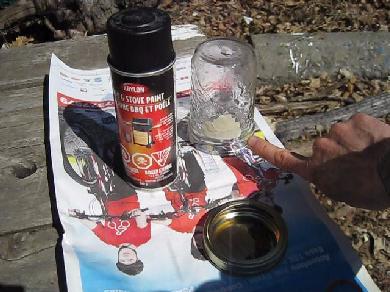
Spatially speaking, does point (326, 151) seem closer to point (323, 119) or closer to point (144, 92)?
point (144, 92)

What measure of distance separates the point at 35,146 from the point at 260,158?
0.44 meters

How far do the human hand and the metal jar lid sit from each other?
96mm

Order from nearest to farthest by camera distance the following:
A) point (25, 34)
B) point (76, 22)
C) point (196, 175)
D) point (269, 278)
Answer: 1. point (269, 278)
2. point (196, 175)
3. point (76, 22)
4. point (25, 34)

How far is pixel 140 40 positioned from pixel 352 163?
0.36 metres

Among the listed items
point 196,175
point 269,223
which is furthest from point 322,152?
point 196,175

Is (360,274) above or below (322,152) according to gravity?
below

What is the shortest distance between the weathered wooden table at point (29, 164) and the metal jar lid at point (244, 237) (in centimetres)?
25

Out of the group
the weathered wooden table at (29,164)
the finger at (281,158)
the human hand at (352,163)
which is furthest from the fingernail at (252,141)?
the weathered wooden table at (29,164)

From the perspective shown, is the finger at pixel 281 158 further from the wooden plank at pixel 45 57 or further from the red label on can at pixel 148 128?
the wooden plank at pixel 45 57

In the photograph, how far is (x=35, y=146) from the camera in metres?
1.00

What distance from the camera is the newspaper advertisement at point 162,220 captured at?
0.79m

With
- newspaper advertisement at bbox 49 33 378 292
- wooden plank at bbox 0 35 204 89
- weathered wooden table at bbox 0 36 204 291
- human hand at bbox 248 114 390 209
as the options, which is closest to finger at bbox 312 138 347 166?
human hand at bbox 248 114 390 209

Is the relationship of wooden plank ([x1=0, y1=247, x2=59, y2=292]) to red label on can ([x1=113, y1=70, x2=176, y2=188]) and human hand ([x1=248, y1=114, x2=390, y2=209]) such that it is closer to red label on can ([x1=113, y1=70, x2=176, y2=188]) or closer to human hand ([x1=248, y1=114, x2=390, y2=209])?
red label on can ([x1=113, y1=70, x2=176, y2=188])

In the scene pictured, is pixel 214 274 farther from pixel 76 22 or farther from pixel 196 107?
pixel 76 22
